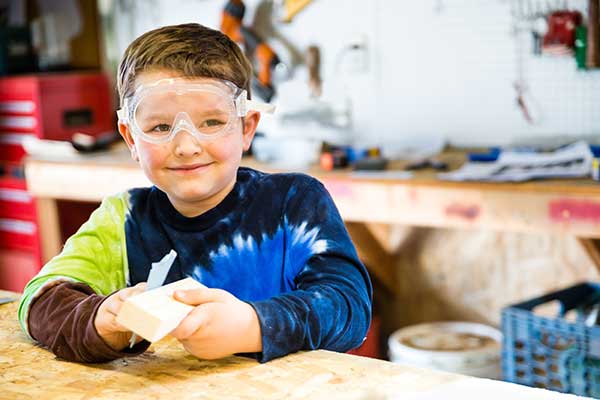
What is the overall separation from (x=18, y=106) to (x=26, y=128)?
0.36ft

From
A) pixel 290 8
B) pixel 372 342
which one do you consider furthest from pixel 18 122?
pixel 372 342

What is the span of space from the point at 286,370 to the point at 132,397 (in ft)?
0.65

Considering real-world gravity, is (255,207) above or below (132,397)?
above

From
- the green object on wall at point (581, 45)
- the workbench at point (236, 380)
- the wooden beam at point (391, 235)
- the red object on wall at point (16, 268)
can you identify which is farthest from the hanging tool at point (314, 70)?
the workbench at point (236, 380)

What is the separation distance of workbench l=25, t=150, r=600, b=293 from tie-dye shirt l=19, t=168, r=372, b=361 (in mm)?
1137

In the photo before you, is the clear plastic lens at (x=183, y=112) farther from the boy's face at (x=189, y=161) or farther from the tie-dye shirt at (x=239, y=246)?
the tie-dye shirt at (x=239, y=246)

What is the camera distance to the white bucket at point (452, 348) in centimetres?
286

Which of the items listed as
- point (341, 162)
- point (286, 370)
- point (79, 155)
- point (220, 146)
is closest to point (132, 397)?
point (286, 370)

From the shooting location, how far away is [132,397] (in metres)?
1.02

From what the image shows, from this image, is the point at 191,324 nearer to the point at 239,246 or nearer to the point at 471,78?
the point at 239,246

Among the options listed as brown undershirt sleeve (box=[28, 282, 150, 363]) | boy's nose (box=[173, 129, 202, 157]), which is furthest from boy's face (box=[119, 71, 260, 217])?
brown undershirt sleeve (box=[28, 282, 150, 363])

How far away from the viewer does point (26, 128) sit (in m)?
3.88

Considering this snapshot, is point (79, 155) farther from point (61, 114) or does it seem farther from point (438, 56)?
point (438, 56)

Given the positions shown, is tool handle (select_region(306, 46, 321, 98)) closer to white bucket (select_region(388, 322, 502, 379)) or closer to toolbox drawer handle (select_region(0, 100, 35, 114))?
white bucket (select_region(388, 322, 502, 379))
